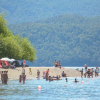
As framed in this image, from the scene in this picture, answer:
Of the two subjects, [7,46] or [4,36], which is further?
[4,36]

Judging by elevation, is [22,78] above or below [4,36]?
below

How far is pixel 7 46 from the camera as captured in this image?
311 feet

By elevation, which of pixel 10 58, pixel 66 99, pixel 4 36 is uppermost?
pixel 4 36

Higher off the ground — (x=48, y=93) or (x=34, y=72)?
(x=34, y=72)

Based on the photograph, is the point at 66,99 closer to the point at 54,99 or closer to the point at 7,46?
the point at 54,99

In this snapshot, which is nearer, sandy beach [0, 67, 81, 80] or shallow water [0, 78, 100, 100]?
shallow water [0, 78, 100, 100]

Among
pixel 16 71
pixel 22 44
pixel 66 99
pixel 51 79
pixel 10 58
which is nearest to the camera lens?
pixel 66 99

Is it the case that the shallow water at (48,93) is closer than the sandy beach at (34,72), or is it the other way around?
the shallow water at (48,93)

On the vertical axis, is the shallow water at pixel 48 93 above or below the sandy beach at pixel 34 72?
below

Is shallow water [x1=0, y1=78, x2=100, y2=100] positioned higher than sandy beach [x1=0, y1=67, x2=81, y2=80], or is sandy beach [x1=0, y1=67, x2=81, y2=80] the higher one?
sandy beach [x1=0, y1=67, x2=81, y2=80]

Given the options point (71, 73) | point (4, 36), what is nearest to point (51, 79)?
point (71, 73)

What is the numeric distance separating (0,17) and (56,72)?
23210 millimetres

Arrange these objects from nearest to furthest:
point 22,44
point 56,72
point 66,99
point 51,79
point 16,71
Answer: point 66,99
point 51,79
point 16,71
point 56,72
point 22,44

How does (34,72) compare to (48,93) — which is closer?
(48,93)
